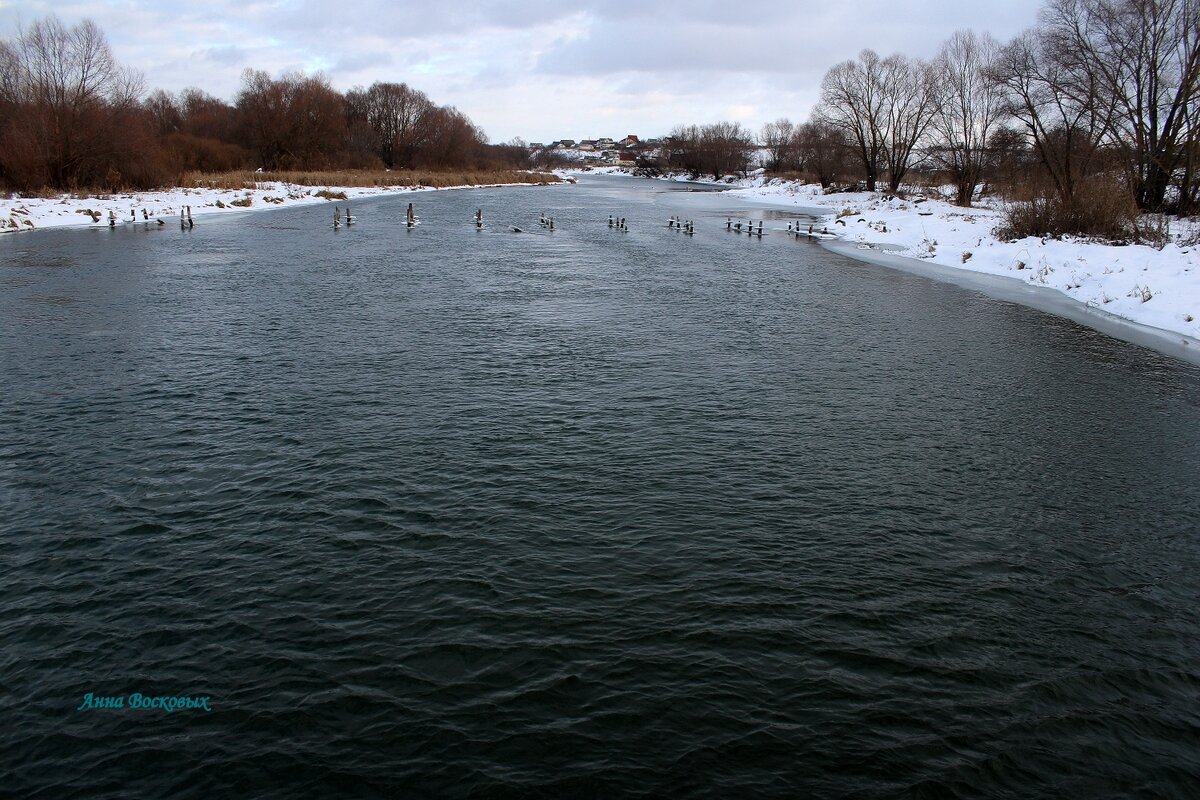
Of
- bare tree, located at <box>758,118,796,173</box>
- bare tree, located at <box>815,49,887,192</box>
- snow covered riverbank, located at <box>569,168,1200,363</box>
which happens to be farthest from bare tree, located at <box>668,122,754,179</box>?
snow covered riverbank, located at <box>569,168,1200,363</box>

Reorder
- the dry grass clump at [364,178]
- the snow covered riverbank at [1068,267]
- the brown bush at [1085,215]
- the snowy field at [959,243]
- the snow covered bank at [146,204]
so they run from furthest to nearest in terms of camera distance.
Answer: the dry grass clump at [364,178], the snow covered bank at [146,204], the brown bush at [1085,215], the snowy field at [959,243], the snow covered riverbank at [1068,267]

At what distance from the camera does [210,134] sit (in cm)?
9475

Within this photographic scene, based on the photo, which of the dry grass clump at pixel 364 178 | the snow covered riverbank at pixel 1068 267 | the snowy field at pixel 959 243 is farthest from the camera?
the dry grass clump at pixel 364 178

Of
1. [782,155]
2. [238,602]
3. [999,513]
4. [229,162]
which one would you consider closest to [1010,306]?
[999,513]

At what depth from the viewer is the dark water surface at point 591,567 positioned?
6145mm

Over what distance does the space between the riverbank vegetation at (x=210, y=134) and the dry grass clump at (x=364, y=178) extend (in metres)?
0.37

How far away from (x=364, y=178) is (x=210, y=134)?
22.6m

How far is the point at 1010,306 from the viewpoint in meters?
25.3

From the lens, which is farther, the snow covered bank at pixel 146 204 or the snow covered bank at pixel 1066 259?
the snow covered bank at pixel 146 204

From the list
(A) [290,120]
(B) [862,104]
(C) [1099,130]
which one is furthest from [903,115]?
(A) [290,120]

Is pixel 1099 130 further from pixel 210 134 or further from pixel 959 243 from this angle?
pixel 210 134

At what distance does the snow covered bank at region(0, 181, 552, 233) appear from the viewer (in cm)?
4288

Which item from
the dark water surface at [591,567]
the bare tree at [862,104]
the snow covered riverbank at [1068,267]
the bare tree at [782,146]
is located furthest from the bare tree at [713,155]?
the dark water surface at [591,567]

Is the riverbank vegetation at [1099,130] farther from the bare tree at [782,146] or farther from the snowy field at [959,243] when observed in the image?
A: the bare tree at [782,146]
